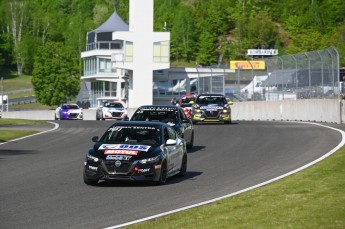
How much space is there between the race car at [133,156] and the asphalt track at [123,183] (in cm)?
25

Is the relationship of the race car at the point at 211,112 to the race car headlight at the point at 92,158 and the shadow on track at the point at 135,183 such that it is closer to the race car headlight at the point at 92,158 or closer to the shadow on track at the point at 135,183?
the shadow on track at the point at 135,183

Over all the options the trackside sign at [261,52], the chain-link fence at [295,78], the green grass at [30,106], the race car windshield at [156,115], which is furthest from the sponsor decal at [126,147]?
the trackside sign at [261,52]

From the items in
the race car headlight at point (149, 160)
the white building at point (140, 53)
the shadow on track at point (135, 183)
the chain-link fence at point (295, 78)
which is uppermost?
the white building at point (140, 53)

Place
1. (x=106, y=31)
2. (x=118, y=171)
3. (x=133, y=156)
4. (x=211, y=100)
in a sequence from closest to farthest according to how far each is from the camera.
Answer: (x=118, y=171) < (x=133, y=156) < (x=211, y=100) < (x=106, y=31)

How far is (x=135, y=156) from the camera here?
1964 centimetres

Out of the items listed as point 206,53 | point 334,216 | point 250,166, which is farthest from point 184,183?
point 206,53

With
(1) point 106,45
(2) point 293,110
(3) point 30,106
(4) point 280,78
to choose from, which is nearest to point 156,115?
(2) point 293,110

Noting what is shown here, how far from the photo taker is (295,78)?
169 ft

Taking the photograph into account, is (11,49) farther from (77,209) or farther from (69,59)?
(77,209)

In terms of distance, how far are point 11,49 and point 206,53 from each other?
3559 cm

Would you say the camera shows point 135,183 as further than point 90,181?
Yes

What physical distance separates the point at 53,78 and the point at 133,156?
11363 centimetres

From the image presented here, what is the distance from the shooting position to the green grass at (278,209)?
13539 millimetres

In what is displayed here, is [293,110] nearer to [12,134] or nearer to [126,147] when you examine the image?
[12,134]
